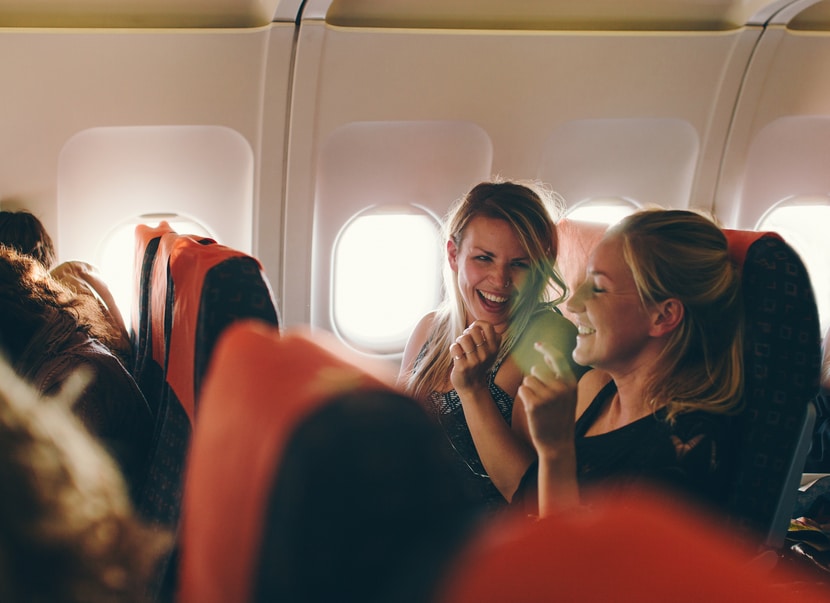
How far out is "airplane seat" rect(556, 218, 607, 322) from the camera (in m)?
2.31

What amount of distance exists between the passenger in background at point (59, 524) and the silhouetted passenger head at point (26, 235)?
2818mm

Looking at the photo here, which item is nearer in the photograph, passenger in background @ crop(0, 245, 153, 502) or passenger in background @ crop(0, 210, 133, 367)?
passenger in background @ crop(0, 245, 153, 502)

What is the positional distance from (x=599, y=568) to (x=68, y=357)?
155 cm

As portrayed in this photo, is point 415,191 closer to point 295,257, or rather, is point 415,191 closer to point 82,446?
point 295,257

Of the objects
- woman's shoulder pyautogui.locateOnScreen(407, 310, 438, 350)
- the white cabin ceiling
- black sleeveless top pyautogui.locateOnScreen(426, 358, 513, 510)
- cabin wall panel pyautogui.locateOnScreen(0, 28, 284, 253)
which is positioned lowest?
black sleeveless top pyautogui.locateOnScreen(426, 358, 513, 510)

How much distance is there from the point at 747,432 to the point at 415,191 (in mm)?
2439

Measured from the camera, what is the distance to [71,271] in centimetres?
296

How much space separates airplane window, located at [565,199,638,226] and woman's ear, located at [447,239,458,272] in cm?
194

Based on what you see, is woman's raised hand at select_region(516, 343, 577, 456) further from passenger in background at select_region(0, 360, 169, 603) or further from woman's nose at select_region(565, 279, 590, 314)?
passenger in background at select_region(0, 360, 169, 603)

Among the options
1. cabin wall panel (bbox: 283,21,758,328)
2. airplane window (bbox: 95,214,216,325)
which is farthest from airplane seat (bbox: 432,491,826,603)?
airplane window (bbox: 95,214,216,325)

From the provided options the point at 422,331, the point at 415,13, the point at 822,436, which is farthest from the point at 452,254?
the point at 822,436

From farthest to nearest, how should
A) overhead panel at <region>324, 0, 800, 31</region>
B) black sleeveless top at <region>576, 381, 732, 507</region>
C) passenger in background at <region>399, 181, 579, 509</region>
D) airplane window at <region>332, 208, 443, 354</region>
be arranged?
airplane window at <region>332, 208, 443, 354</region> < overhead panel at <region>324, 0, 800, 31</region> < passenger in background at <region>399, 181, 579, 509</region> < black sleeveless top at <region>576, 381, 732, 507</region>

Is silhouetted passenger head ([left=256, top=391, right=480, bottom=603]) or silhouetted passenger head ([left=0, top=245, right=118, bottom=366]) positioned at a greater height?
silhouetted passenger head ([left=256, top=391, right=480, bottom=603])

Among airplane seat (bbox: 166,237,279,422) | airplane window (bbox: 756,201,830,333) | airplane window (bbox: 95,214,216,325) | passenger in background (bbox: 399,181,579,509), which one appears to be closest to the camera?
airplane seat (bbox: 166,237,279,422)
